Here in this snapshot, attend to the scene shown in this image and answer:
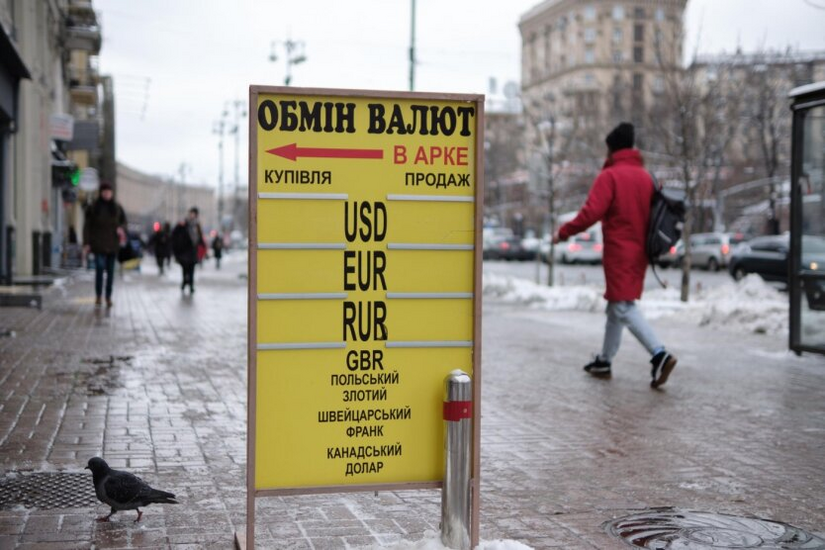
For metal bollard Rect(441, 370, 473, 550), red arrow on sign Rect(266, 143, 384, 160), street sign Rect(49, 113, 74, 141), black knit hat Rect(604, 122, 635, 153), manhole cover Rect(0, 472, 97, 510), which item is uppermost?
street sign Rect(49, 113, 74, 141)

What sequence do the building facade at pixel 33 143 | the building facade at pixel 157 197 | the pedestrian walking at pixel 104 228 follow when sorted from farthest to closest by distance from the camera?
the building facade at pixel 157 197 < the building facade at pixel 33 143 < the pedestrian walking at pixel 104 228

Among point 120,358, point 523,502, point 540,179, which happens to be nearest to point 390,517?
point 523,502

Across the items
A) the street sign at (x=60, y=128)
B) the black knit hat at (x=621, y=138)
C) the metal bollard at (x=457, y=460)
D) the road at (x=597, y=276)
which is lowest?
the road at (x=597, y=276)

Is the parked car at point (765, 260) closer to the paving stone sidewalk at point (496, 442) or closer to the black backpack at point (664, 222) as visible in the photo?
the paving stone sidewalk at point (496, 442)

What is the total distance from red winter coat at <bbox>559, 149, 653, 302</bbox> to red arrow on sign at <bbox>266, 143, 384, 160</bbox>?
532cm

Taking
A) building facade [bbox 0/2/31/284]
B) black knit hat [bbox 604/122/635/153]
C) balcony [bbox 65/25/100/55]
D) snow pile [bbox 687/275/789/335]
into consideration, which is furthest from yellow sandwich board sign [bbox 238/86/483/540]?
balcony [bbox 65/25/100/55]

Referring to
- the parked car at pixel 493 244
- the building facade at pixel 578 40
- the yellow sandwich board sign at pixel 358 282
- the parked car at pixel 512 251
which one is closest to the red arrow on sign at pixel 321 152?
the yellow sandwich board sign at pixel 358 282

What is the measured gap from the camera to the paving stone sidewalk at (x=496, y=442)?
188 inches

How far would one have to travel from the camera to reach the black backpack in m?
9.37

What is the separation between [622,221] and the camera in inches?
373

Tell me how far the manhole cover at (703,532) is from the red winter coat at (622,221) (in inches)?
174

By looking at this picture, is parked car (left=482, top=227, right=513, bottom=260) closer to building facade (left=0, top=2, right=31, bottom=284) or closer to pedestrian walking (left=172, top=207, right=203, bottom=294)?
pedestrian walking (left=172, top=207, right=203, bottom=294)

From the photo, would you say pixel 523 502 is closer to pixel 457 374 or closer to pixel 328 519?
pixel 328 519

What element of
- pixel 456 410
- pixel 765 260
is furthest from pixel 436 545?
pixel 765 260
